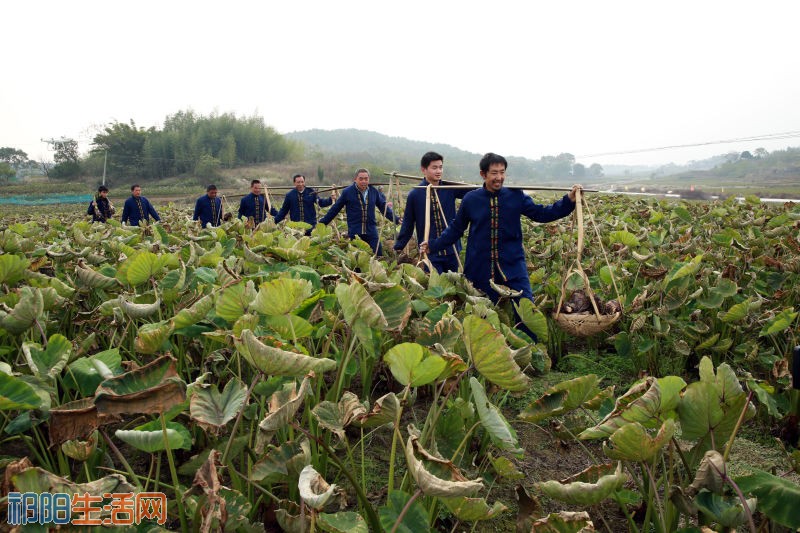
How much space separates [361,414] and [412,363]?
163 mm

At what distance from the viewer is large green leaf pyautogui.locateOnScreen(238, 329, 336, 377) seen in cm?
102

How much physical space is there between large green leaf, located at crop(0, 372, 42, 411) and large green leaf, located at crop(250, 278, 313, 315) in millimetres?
490

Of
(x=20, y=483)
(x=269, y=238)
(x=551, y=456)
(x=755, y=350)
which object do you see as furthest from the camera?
(x=269, y=238)

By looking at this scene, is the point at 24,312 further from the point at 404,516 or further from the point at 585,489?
the point at 585,489

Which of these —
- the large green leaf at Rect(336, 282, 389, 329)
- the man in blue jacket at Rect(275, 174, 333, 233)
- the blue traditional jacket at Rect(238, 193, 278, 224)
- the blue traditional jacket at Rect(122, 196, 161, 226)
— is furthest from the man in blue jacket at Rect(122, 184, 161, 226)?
the large green leaf at Rect(336, 282, 389, 329)

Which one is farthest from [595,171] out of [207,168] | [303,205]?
[303,205]

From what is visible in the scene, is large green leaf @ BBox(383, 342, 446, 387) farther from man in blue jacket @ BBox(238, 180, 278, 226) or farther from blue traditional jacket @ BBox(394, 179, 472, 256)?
man in blue jacket @ BBox(238, 180, 278, 226)

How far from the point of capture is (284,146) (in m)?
55.7

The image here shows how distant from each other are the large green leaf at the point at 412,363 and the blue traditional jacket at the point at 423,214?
9.04 feet

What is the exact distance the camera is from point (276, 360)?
3.44 feet

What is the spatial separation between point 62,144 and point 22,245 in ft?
174

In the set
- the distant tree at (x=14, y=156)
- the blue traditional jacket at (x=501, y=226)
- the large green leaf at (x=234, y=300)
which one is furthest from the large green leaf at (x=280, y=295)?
the distant tree at (x=14, y=156)

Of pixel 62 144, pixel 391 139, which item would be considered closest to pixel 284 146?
pixel 62 144

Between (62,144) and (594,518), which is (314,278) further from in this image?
(62,144)
